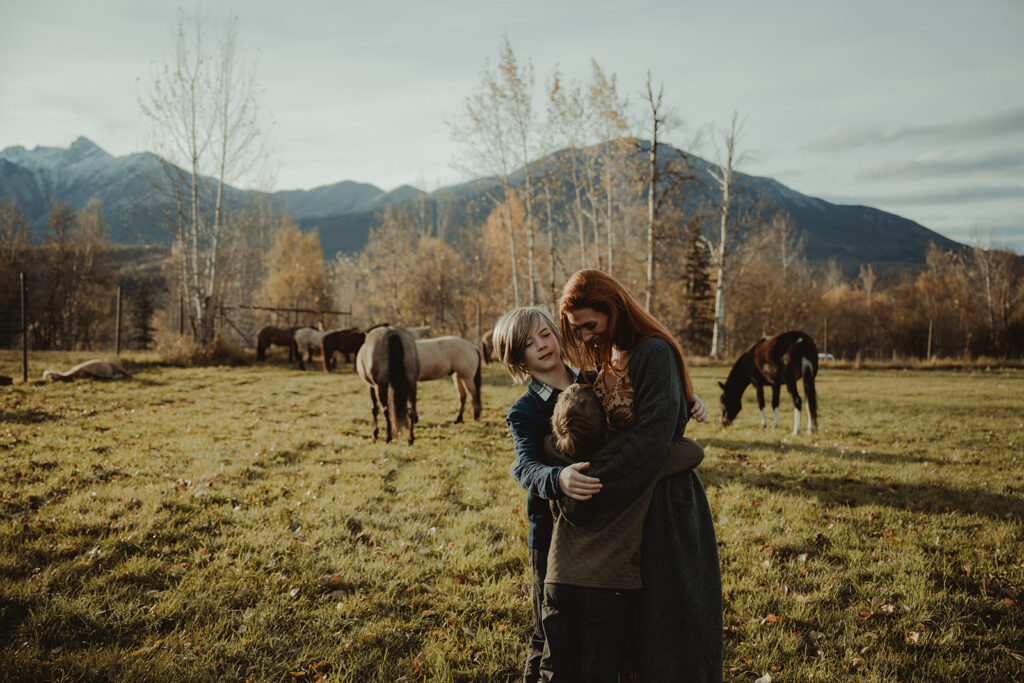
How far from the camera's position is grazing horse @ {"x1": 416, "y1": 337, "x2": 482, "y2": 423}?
1041 centimetres

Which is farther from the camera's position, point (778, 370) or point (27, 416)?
point (778, 370)

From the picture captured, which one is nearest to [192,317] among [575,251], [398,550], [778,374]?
[398,550]

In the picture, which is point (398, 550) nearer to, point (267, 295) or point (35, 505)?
point (35, 505)

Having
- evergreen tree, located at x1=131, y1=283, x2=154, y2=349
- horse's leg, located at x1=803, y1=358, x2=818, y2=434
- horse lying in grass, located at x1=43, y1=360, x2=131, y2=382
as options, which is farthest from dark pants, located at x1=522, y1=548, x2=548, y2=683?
evergreen tree, located at x1=131, y1=283, x2=154, y2=349

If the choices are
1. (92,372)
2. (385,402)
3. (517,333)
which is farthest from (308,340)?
(517,333)

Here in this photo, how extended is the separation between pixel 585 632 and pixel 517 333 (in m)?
1.38

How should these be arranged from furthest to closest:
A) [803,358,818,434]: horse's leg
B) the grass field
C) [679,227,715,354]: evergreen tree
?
[679,227,715,354]: evergreen tree < [803,358,818,434]: horse's leg < the grass field

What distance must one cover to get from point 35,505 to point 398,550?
13.2 feet

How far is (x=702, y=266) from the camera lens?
33500 millimetres

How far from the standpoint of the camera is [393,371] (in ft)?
27.0

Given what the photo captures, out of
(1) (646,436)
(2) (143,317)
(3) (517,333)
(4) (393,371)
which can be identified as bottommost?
(4) (393,371)

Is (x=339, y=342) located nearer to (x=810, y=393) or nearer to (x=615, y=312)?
(x=810, y=393)

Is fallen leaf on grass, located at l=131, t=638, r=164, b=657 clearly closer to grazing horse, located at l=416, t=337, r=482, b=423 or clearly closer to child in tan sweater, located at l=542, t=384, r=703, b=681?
child in tan sweater, located at l=542, t=384, r=703, b=681

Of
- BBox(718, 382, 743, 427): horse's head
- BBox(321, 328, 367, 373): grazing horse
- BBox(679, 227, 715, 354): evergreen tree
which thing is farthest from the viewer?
BBox(679, 227, 715, 354): evergreen tree
